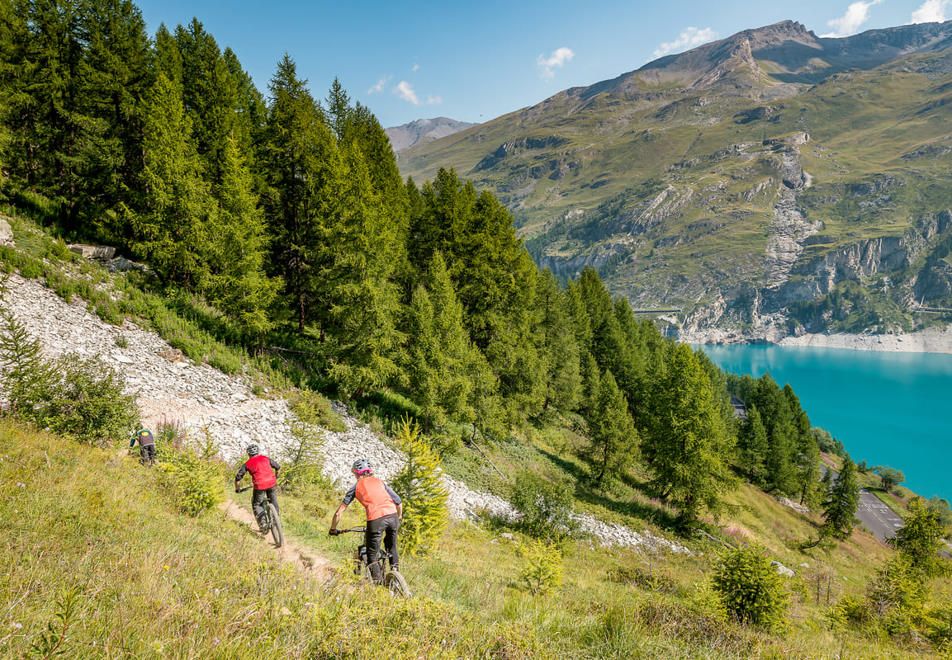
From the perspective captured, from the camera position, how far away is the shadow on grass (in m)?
25.2

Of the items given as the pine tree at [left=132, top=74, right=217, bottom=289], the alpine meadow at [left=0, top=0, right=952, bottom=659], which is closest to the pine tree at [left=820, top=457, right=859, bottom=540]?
the alpine meadow at [left=0, top=0, right=952, bottom=659]

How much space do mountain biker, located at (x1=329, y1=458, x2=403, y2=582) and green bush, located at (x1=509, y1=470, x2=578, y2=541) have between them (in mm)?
12927

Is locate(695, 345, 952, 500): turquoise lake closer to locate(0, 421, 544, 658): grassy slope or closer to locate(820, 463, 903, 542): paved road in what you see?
locate(820, 463, 903, 542): paved road

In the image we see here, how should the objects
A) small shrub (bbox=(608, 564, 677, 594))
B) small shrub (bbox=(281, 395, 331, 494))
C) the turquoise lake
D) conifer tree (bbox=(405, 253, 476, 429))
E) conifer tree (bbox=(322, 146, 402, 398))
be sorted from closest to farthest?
1. small shrub (bbox=(608, 564, 677, 594))
2. small shrub (bbox=(281, 395, 331, 494))
3. conifer tree (bbox=(322, 146, 402, 398))
4. conifer tree (bbox=(405, 253, 476, 429))
5. the turquoise lake

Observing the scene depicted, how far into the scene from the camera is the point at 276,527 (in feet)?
28.3

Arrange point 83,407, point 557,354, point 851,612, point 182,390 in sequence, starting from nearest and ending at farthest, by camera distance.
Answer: point 83,407 → point 851,612 → point 182,390 → point 557,354

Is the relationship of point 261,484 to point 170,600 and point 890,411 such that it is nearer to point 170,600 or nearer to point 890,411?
point 170,600

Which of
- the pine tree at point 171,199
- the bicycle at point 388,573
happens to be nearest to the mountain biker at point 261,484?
the bicycle at point 388,573

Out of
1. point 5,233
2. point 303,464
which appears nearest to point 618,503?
point 303,464

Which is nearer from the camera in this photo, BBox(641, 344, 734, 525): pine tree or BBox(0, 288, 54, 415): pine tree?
BBox(0, 288, 54, 415): pine tree

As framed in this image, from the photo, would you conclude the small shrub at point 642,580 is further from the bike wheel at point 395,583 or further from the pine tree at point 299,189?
the pine tree at point 299,189

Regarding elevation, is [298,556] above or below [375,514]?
below

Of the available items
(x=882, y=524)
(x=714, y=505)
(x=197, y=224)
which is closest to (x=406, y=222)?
(x=197, y=224)

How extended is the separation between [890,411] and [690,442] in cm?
16904
